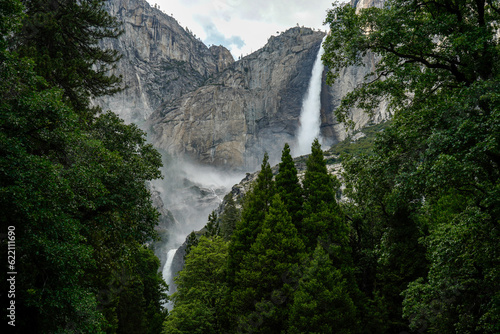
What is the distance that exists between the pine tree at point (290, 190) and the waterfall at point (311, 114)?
125 metres

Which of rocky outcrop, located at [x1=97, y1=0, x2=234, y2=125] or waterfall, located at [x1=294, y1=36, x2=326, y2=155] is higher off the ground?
rocky outcrop, located at [x1=97, y1=0, x2=234, y2=125]

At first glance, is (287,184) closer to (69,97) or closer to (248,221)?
(248,221)

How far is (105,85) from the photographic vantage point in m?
19.2

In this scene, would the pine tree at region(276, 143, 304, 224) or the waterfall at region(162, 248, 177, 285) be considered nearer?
the pine tree at region(276, 143, 304, 224)

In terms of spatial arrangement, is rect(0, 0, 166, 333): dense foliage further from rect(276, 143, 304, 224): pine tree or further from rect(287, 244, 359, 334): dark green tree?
rect(276, 143, 304, 224): pine tree

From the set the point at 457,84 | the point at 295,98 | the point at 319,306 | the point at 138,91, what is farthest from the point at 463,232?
the point at 138,91

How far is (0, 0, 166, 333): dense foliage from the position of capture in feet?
28.3

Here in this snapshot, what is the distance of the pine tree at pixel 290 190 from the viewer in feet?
77.9

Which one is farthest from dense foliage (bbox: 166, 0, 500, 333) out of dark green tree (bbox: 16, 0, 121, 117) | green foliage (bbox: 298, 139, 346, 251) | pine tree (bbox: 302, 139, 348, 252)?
dark green tree (bbox: 16, 0, 121, 117)

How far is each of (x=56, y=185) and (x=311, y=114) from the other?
148838 millimetres

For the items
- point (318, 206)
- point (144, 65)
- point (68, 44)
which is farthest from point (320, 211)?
point (144, 65)

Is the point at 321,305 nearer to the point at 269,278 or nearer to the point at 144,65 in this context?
the point at 269,278

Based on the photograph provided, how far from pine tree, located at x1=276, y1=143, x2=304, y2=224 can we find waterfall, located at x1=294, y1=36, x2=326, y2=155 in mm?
125186

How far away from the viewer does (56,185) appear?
873cm
